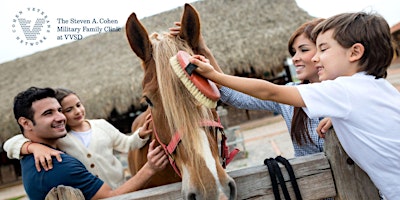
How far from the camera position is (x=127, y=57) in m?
13.9

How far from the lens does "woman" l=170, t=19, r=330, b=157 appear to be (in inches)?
70.6

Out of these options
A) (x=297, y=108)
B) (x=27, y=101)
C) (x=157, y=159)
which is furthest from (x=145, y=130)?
(x=297, y=108)

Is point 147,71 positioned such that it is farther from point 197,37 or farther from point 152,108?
point 197,37

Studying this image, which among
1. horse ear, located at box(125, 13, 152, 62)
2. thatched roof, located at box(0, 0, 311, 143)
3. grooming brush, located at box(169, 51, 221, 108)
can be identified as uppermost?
horse ear, located at box(125, 13, 152, 62)

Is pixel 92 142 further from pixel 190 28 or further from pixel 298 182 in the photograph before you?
pixel 298 182

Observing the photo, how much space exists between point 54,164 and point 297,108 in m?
1.40

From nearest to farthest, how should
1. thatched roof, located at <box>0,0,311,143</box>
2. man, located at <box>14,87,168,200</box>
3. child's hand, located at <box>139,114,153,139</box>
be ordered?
man, located at <box>14,87,168,200</box> → child's hand, located at <box>139,114,153,139</box> → thatched roof, located at <box>0,0,311,143</box>

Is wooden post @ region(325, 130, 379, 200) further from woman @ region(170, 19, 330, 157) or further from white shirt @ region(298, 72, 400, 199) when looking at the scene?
woman @ region(170, 19, 330, 157)

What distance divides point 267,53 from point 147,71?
469 inches

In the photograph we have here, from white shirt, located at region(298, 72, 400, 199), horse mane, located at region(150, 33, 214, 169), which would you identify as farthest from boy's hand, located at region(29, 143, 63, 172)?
white shirt, located at region(298, 72, 400, 199)

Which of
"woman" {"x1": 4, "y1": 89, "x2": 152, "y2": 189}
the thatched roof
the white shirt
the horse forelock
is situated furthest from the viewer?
the thatched roof

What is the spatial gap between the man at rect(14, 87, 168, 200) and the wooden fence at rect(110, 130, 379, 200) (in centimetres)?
24

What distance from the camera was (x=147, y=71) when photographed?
1.72 m

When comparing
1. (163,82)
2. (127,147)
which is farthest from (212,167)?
(127,147)
